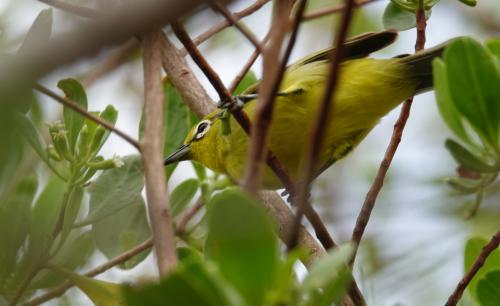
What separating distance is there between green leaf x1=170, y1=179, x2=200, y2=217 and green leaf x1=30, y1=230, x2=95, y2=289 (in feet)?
1.09

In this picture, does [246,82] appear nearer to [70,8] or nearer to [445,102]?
[70,8]

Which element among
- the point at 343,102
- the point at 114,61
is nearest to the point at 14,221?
the point at 114,61

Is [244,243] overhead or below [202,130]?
overhead

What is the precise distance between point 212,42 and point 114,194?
3.44 metres

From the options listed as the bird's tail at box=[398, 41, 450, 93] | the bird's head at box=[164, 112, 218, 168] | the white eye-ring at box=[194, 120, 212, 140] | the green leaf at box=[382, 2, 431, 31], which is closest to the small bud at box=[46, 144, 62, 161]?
the green leaf at box=[382, 2, 431, 31]

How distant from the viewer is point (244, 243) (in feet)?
2.81

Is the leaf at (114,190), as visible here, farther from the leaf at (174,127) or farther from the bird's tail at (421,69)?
the bird's tail at (421,69)

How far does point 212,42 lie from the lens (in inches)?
208

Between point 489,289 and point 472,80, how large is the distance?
391 mm

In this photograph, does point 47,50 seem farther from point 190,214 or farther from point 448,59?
point 190,214

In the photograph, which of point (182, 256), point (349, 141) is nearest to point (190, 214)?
point (182, 256)

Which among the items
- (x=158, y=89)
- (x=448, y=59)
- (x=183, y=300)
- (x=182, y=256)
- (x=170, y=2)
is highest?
(x=170, y=2)

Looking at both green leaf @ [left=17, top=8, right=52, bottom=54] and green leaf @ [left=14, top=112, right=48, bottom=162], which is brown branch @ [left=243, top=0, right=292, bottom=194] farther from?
green leaf @ [left=14, top=112, right=48, bottom=162]

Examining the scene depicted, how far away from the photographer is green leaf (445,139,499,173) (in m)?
1.50
